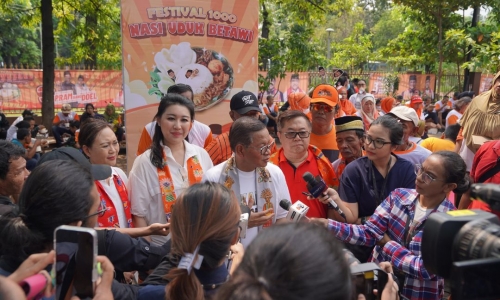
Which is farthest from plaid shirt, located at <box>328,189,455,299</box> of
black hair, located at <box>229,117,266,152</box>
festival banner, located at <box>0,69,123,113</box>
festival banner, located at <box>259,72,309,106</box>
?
festival banner, located at <box>259,72,309,106</box>

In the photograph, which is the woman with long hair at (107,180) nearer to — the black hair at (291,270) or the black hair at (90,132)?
the black hair at (90,132)

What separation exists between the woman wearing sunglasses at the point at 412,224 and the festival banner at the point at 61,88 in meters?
16.2

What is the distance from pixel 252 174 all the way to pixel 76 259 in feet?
5.13

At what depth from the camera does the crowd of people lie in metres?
1.20

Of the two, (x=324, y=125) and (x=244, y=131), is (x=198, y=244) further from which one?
(x=324, y=125)

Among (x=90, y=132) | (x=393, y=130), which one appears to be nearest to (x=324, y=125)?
(x=393, y=130)

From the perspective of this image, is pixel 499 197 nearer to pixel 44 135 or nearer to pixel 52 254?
pixel 52 254

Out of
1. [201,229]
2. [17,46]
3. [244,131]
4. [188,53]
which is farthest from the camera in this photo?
[17,46]

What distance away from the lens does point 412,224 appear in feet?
7.95

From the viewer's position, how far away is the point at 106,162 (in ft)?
9.66

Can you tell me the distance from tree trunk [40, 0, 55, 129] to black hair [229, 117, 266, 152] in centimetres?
929

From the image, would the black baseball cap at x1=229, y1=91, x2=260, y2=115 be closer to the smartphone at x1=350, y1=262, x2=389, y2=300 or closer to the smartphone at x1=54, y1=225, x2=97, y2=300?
the smartphone at x1=350, y1=262, x2=389, y2=300

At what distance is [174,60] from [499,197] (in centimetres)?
466

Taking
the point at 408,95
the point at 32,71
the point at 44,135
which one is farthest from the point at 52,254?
the point at 408,95
